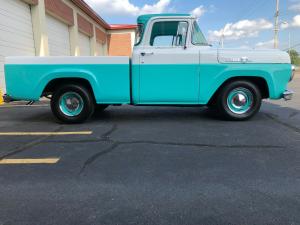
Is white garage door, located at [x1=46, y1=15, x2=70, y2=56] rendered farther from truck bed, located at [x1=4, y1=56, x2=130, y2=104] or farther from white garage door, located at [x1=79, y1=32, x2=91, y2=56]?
truck bed, located at [x1=4, y1=56, x2=130, y2=104]

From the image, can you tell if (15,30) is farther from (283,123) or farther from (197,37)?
(283,123)

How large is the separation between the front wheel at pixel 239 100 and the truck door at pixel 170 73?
0.64 m

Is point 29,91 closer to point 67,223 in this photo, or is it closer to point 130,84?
point 130,84

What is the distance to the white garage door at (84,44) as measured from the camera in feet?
68.7

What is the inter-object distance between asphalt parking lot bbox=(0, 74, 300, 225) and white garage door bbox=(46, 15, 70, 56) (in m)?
10.6

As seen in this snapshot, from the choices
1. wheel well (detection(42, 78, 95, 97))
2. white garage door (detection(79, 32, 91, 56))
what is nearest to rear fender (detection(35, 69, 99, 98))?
wheel well (detection(42, 78, 95, 97))

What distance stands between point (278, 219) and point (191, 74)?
3.97 metres

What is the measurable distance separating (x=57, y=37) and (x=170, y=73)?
12.5 meters

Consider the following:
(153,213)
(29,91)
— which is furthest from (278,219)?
(29,91)

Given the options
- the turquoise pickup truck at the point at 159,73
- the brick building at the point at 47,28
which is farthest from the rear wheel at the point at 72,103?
the brick building at the point at 47,28

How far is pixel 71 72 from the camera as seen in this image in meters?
6.08

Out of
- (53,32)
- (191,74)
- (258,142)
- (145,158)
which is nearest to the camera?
(145,158)

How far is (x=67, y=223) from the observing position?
2.53 m

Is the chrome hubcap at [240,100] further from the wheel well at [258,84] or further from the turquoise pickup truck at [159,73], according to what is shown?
the wheel well at [258,84]
